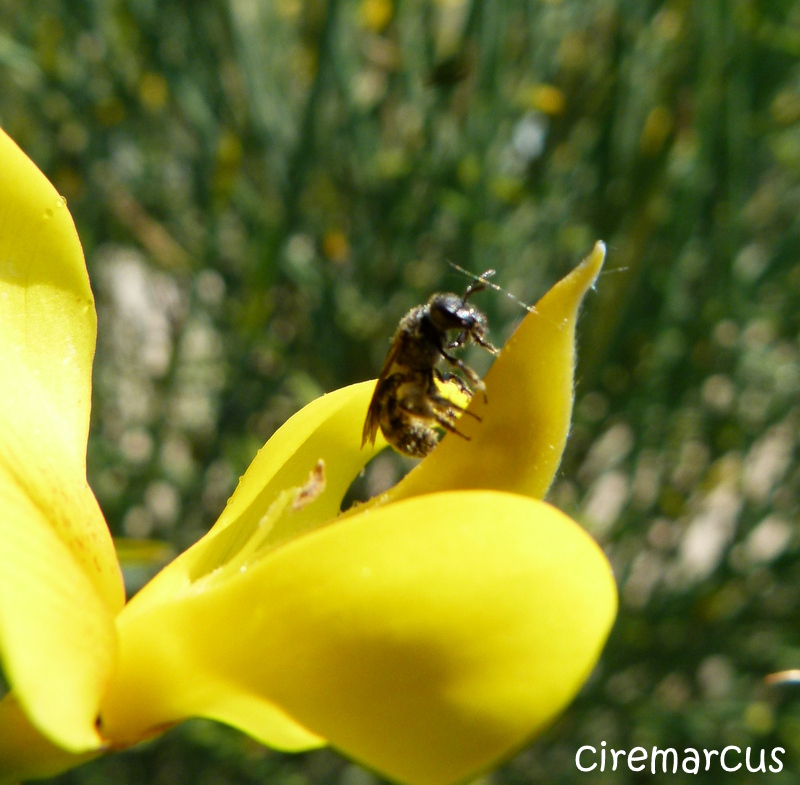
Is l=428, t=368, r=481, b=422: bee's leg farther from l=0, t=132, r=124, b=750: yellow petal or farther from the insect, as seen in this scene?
l=0, t=132, r=124, b=750: yellow petal

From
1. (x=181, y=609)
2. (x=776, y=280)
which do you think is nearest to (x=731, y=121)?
(x=776, y=280)

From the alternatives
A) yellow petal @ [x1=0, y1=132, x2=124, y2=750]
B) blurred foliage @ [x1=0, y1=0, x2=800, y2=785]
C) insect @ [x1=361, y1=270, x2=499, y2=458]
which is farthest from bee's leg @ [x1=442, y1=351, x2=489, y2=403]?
blurred foliage @ [x1=0, y1=0, x2=800, y2=785]

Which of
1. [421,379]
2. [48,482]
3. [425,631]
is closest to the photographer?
[425,631]

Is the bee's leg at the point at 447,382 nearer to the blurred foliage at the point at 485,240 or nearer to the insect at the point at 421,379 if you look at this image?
the insect at the point at 421,379

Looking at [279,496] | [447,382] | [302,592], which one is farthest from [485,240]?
[302,592]

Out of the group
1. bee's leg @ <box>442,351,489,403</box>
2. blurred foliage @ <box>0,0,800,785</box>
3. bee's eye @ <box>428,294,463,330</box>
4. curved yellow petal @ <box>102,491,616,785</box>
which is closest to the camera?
curved yellow petal @ <box>102,491,616,785</box>

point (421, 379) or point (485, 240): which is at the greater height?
point (421, 379)

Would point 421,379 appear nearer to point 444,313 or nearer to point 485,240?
point 444,313

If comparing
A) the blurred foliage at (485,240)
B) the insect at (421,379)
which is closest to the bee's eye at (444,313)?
the insect at (421,379)
